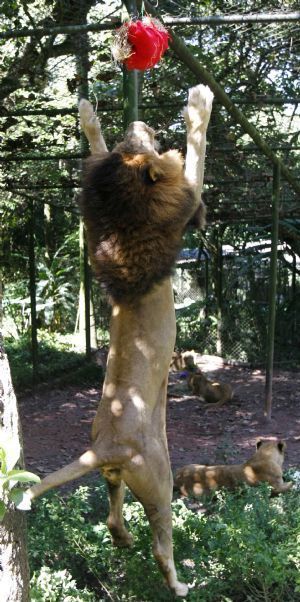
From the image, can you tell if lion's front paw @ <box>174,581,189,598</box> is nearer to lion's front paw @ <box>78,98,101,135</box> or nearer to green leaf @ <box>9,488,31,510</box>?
green leaf @ <box>9,488,31,510</box>

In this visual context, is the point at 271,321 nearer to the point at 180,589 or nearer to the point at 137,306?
the point at 180,589

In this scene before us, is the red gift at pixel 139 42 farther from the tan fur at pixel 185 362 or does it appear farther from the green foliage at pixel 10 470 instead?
the tan fur at pixel 185 362

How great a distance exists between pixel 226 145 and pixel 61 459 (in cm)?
385

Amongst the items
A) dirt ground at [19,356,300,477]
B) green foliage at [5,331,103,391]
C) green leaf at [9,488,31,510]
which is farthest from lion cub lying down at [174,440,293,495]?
green foliage at [5,331,103,391]

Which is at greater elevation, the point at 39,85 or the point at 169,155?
the point at 39,85

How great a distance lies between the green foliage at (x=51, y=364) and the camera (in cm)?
1125

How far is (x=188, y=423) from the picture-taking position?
9.50 meters

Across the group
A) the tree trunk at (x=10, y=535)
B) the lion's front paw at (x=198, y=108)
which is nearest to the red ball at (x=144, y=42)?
the lion's front paw at (x=198, y=108)

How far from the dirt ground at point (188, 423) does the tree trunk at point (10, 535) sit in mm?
4529

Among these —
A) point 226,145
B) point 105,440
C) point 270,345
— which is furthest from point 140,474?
point 270,345

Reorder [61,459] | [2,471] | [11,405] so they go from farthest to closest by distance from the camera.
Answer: [61,459] < [11,405] < [2,471]

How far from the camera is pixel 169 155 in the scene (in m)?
3.32

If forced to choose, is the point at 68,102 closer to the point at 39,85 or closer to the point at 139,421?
the point at 39,85

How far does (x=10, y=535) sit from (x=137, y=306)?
119 centimetres
